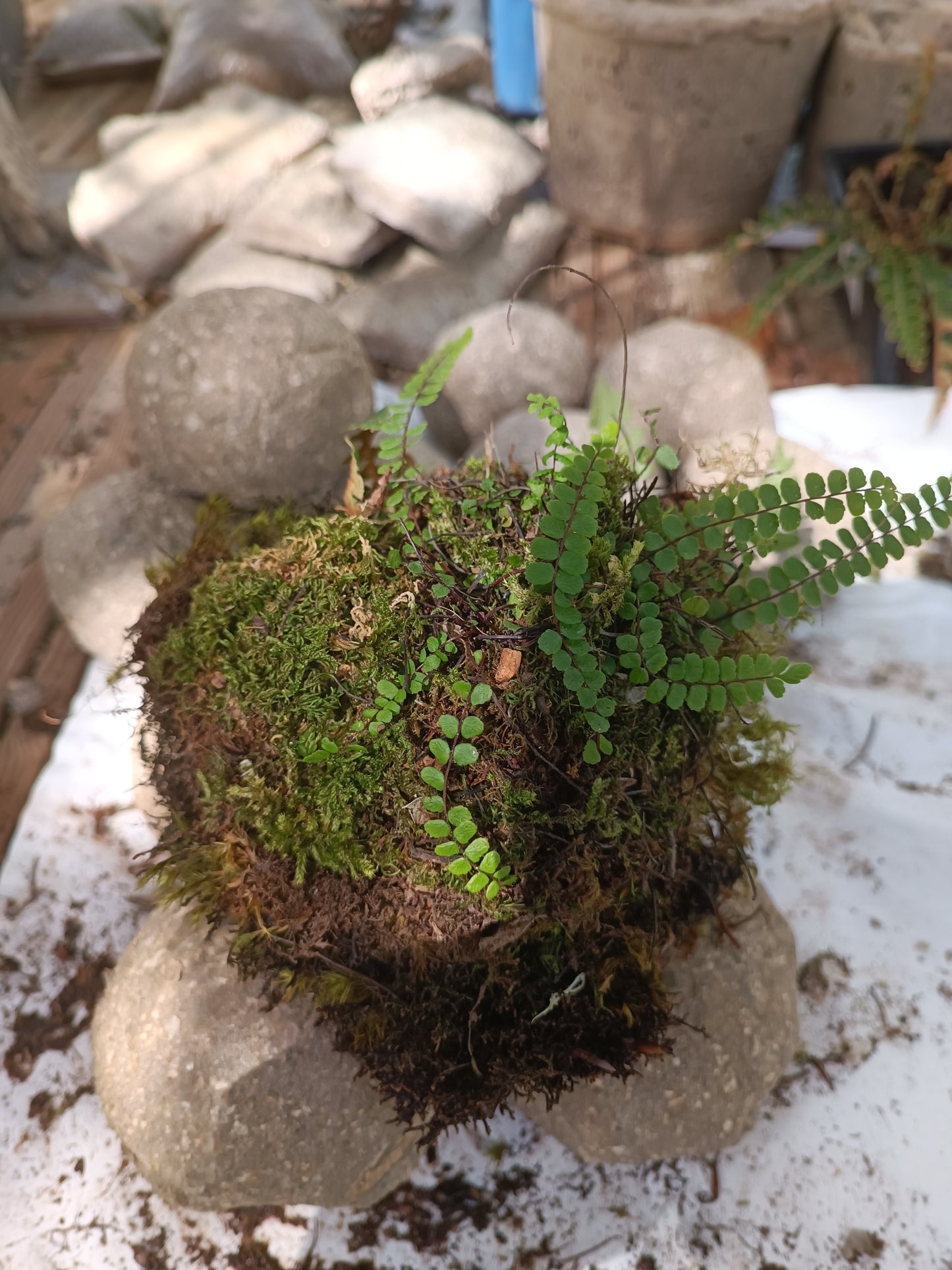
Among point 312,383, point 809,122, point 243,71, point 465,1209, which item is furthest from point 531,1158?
point 243,71

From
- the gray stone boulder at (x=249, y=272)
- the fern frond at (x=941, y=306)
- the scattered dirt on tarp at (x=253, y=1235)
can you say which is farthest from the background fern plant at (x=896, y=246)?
the scattered dirt on tarp at (x=253, y=1235)

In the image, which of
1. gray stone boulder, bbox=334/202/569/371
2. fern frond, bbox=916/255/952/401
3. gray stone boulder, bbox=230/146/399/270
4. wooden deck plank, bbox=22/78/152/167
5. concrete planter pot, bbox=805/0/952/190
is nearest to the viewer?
fern frond, bbox=916/255/952/401

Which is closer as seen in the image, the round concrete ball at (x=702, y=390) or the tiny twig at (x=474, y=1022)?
the tiny twig at (x=474, y=1022)

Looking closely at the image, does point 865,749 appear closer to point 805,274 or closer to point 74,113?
point 805,274

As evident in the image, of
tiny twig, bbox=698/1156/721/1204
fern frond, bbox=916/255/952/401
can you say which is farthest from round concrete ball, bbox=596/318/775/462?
tiny twig, bbox=698/1156/721/1204

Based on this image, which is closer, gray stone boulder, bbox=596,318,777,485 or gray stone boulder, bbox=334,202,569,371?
gray stone boulder, bbox=596,318,777,485

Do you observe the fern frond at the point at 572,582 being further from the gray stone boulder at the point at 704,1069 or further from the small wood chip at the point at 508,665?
the gray stone boulder at the point at 704,1069

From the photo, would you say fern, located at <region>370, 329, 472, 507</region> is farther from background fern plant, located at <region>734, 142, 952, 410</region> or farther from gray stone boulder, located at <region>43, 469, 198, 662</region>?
background fern plant, located at <region>734, 142, 952, 410</region>
